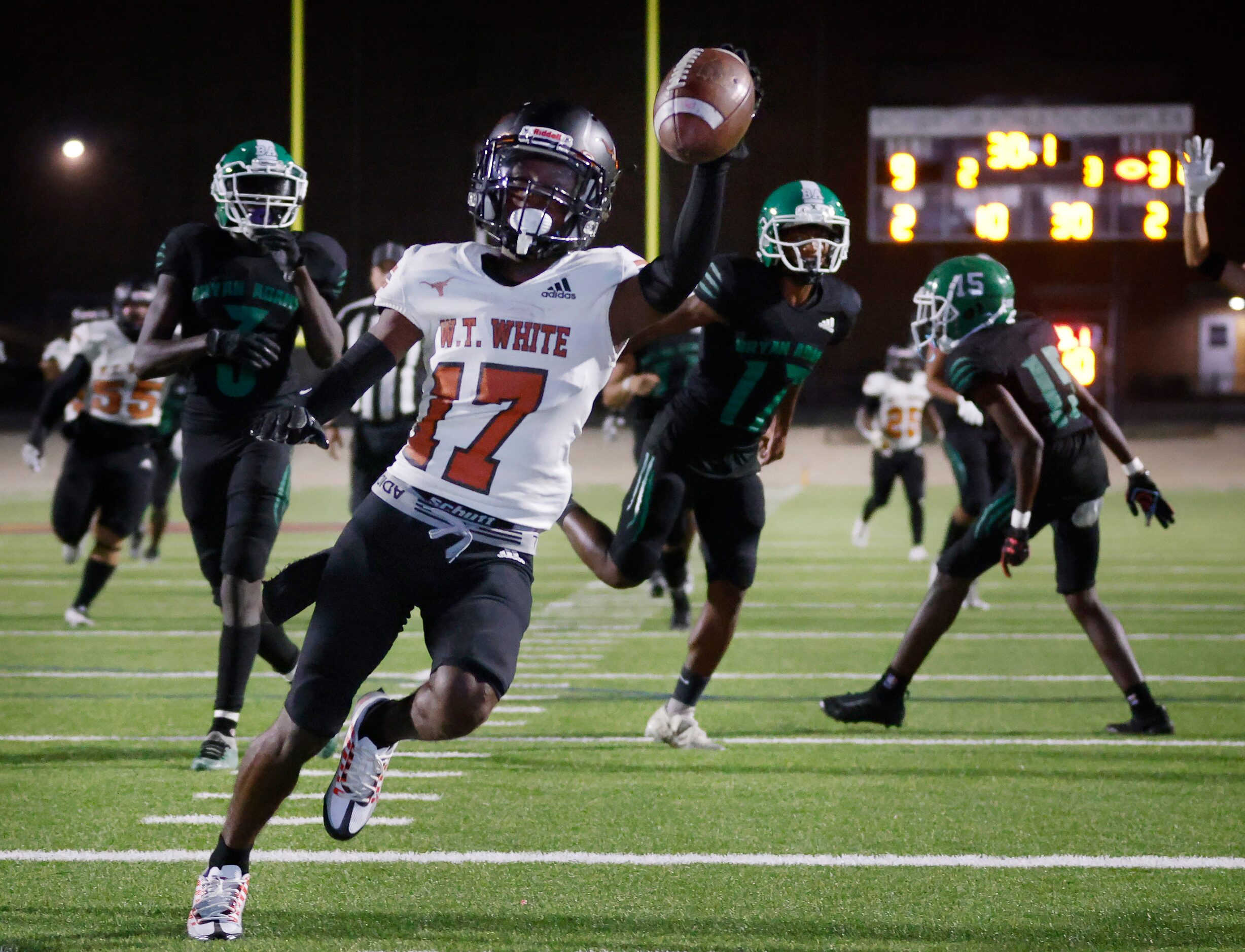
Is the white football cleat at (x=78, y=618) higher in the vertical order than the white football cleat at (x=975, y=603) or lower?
higher

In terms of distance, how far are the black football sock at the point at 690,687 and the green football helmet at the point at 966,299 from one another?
1355 mm

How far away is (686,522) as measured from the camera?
7281 millimetres

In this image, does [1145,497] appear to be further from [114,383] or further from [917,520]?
[917,520]

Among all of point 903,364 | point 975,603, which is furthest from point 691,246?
point 903,364

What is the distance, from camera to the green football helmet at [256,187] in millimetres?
4211

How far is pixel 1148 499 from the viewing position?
4930mm

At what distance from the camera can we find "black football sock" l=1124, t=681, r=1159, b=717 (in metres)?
4.84

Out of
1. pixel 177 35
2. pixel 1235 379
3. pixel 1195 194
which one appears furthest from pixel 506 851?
pixel 1235 379

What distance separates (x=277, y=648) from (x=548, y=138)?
7.37 feet

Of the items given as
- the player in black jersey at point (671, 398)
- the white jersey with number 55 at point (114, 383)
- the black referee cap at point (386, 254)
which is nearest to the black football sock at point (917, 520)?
the player in black jersey at point (671, 398)

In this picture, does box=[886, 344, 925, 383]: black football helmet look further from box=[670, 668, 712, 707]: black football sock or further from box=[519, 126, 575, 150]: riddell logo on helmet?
box=[519, 126, 575, 150]: riddell logo on helmet

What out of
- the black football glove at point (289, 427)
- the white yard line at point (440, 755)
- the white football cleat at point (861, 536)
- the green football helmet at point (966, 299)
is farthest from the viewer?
the white football cleat at point (861, 536)

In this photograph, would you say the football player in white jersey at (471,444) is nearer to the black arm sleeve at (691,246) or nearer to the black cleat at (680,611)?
the black arm sleeve at (691,246)

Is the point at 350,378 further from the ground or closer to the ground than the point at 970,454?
further from the ground
